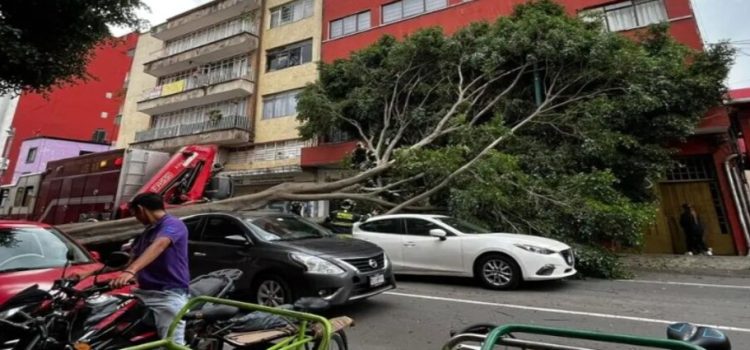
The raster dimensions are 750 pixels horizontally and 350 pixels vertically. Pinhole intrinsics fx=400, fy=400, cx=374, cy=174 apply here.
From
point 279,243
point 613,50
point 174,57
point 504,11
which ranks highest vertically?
point 174,57

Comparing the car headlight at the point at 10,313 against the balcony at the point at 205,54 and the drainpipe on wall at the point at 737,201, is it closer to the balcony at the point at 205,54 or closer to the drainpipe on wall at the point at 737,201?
the drainpipe on wall at the point at 737,201

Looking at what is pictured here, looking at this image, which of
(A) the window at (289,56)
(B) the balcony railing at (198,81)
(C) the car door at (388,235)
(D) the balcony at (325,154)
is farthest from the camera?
(B) the balcony railing at (198,81)

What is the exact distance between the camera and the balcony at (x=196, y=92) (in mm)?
23013

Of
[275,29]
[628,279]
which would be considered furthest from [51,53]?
[275,29]

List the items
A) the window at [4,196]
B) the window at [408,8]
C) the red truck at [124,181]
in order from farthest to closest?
the window at [408,8] → the window at [4,196] → the red truck at [124,181]

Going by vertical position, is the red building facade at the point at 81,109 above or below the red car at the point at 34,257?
above

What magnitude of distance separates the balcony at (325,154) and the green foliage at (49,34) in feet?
33.8

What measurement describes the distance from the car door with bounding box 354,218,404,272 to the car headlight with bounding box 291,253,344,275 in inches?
118

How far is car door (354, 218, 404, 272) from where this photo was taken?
8461 mm

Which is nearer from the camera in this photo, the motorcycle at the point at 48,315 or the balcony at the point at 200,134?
the motorcycle at the point at 48,315

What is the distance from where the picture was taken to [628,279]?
882 cm

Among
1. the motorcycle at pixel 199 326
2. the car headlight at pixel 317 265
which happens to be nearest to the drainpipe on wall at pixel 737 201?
the car headlight at pixel 317 265

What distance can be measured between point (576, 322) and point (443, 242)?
3041 millimetres

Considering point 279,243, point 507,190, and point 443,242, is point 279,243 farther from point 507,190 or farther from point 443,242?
point 507,190
